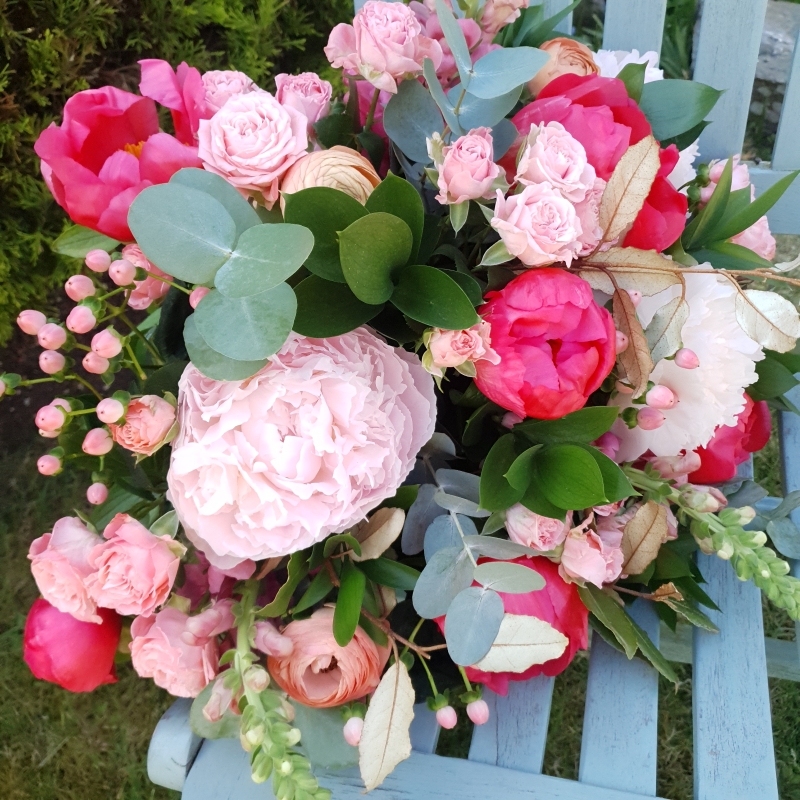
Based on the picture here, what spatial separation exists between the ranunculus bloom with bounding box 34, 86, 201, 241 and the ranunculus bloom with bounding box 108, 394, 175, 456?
152 millimetres

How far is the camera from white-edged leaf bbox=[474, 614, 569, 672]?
21.8 inches

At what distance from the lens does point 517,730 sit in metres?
0.76

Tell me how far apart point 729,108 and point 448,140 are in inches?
19.5

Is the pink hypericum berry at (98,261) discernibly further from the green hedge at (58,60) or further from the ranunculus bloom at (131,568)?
the green hedge at (58,60)

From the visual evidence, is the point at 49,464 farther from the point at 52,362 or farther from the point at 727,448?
the point at 727,448

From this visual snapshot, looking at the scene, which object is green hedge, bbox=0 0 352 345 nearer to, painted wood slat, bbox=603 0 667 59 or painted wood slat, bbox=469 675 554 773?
painted wood slat, bbox=603 0 667 59

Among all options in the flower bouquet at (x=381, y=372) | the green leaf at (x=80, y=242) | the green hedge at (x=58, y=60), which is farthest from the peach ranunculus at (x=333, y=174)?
the green hedge at (x=58, y=60)

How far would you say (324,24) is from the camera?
172 centimetres

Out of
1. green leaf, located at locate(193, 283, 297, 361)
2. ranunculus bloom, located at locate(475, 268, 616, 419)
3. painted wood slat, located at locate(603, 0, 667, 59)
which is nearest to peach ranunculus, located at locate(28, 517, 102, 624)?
green leaf, located at locate(193, 283, 297, 361)

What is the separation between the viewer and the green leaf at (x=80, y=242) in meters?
0.65

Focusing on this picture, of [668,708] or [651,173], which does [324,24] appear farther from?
[668,708]

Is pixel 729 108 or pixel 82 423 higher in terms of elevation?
pixel 729 108

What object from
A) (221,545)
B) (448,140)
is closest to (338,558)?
(221,545)

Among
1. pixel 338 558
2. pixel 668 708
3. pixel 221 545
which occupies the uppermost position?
pixel 221 545
